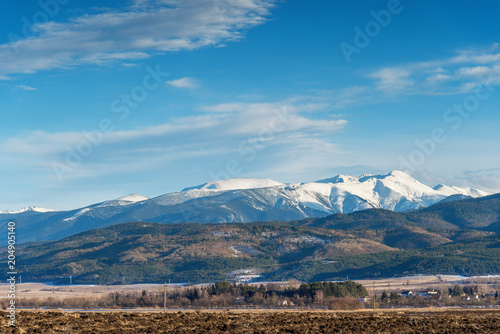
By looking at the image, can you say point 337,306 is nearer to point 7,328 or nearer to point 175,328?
point 175,328

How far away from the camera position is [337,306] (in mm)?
181125

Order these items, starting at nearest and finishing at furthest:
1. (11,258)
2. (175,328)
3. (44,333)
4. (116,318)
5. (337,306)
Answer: (44,333)
(11,258)
(175,328)
(116,318)
(337,306)

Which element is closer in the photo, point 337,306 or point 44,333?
point 44,333

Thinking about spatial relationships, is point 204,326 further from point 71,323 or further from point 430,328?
point 430,328

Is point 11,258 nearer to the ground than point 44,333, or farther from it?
farther from it

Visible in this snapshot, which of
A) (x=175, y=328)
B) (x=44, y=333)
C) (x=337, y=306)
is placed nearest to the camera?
(x=44, y=333)

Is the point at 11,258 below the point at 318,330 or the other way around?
the other way around

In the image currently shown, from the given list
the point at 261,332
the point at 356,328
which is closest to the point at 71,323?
the point at 261,332

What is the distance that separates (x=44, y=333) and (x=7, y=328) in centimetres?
602

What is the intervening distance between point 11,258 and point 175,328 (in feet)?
73.9

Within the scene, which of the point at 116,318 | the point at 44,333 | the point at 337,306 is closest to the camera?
the point at 44,333

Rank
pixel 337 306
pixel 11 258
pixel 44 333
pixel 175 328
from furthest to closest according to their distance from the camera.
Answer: pixel 337 306 → pixel 175 328 → pixel 11 258 → pixel 44 333

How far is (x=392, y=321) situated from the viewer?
98438mm

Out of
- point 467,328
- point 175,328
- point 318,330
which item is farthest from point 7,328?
point 467,328
